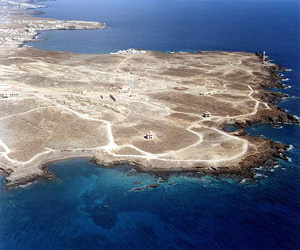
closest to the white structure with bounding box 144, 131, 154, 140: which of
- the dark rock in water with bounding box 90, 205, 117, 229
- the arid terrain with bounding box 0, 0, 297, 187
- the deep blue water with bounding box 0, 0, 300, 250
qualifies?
the arid terrain with bounding box 0, 0, 297, 187

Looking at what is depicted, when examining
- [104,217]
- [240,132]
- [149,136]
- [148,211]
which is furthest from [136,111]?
[104,217]

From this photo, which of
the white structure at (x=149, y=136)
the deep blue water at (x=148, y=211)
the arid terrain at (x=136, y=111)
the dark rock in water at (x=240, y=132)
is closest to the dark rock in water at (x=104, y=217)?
the deep blue water at (x=148, y=211)

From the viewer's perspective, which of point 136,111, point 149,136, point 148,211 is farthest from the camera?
point 136,111

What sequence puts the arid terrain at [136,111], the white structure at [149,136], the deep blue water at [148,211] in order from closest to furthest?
the deep blue water at [148,211] → the arid terrain at [136,111] → the white structure at [149,136]

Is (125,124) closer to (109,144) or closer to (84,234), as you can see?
(109,144)

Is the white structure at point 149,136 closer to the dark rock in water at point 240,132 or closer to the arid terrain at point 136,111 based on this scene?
the arid terrain at point 136,111

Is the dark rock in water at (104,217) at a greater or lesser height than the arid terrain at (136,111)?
lesser

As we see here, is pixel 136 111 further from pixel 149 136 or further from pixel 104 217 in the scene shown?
pixel 104 217

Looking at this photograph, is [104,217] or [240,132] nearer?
[104,217]
